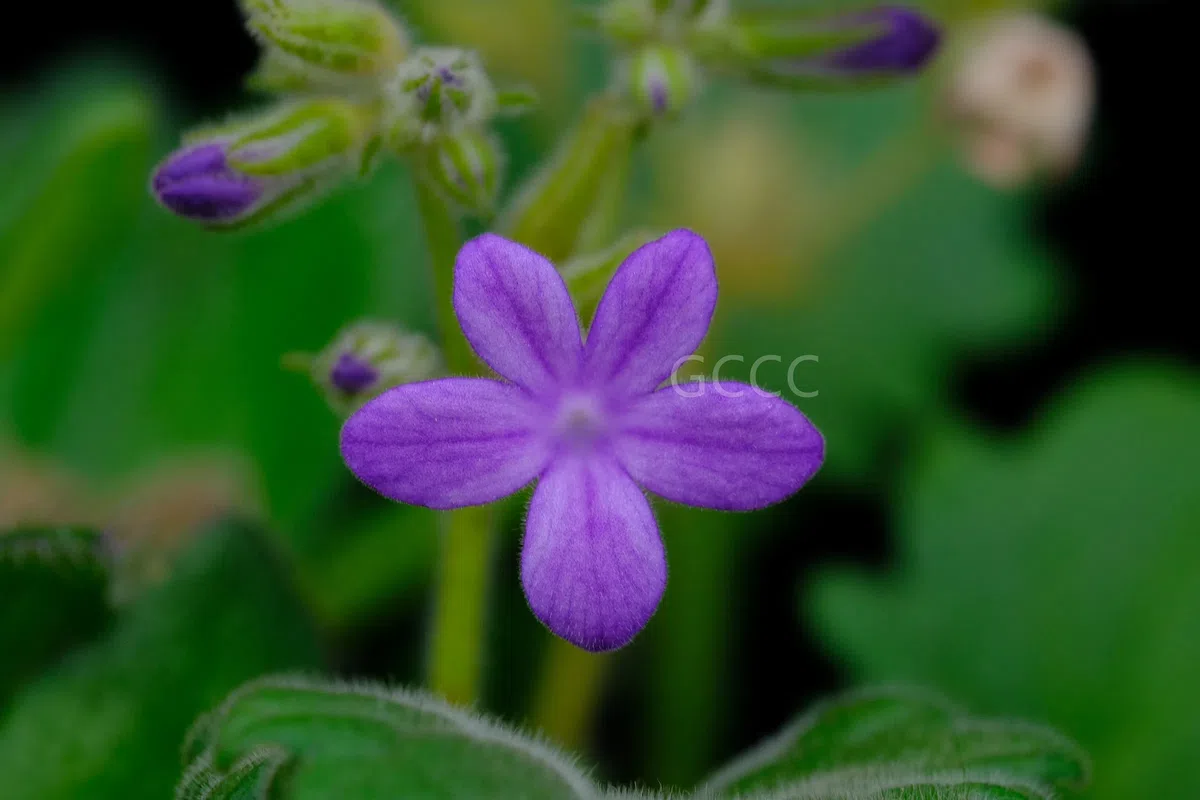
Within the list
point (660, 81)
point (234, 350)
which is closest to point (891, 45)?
point (660, 81)

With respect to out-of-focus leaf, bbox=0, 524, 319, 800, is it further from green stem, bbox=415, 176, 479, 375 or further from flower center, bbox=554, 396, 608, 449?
flower center, bbox=554, 396, 608, 449

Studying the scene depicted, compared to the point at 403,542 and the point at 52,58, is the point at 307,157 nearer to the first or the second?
the point at 403,542

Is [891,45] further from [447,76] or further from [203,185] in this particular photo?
[203,185]

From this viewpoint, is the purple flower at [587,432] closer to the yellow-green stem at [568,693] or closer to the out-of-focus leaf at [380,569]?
the yellow-green stem at [568,693]

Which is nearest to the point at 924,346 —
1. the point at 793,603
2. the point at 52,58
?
the point at 793,603

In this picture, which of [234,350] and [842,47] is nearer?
[842,47]

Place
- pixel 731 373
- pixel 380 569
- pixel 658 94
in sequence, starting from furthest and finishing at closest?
pixel 731 373, pixel 380 569, pixel 658 94
